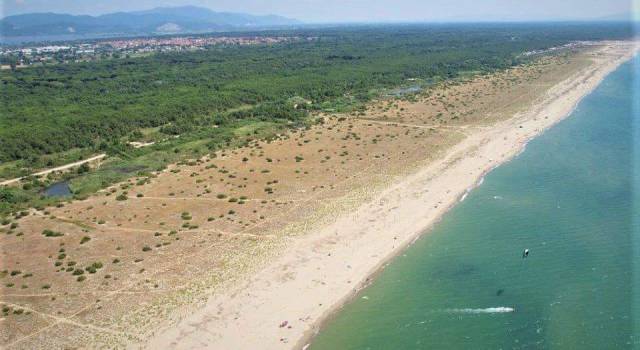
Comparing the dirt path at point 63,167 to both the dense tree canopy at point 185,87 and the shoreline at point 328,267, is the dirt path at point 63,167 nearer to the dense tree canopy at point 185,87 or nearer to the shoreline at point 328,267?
the dense tree canopy at point 185,87

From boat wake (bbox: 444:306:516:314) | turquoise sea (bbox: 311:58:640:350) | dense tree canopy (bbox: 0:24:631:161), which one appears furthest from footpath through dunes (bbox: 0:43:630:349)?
dense tree canopy (bbox: 0:24:631:161)

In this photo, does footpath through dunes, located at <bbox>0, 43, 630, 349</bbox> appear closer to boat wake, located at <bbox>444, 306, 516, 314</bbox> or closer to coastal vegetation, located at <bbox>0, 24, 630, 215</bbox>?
boat wake, located at <bbox>444, 306, 516, 314</bbox>

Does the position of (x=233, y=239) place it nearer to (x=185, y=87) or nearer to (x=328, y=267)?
(x=328, y=267)

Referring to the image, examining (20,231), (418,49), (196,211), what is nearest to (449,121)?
(196,211)

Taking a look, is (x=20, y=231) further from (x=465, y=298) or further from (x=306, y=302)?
(x=465, y=298)

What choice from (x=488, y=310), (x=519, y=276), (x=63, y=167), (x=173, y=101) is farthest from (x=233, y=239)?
(x=173, y=101)

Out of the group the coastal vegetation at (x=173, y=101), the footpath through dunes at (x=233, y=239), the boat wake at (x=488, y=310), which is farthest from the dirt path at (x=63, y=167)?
the boat wake at (x=488, y=310)
